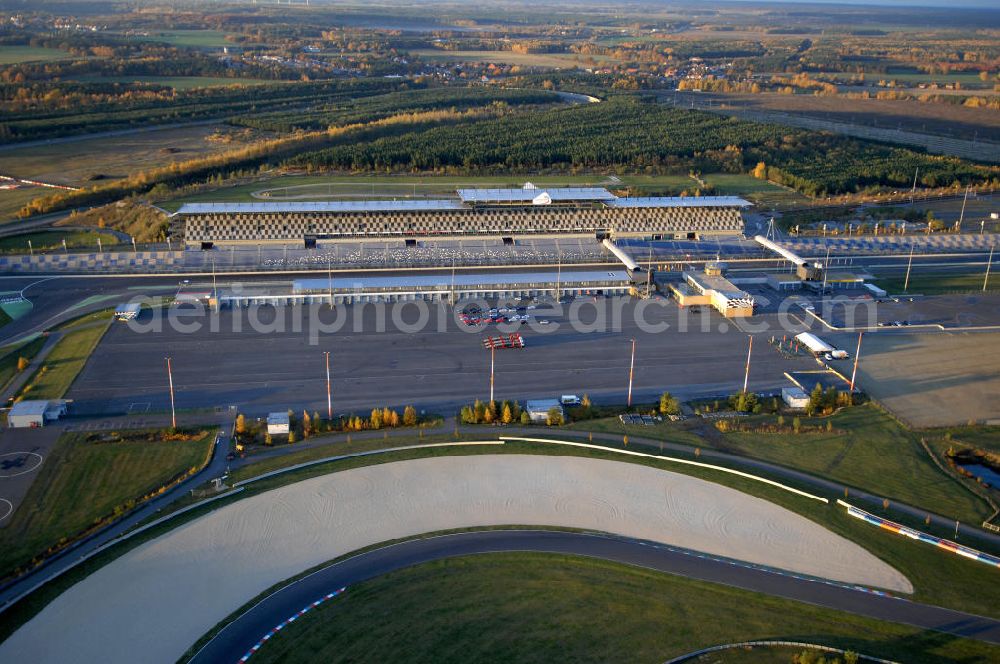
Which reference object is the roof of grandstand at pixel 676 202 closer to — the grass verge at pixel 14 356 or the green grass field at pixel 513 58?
the grass verge at pixel 14 356

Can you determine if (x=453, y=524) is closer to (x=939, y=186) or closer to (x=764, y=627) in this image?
(x=764, y=627)

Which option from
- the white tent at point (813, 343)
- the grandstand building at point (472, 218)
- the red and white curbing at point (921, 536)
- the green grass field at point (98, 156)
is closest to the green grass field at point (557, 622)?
the red and white curbing at point (921, 536)

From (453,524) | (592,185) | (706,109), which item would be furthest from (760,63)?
(453,524)

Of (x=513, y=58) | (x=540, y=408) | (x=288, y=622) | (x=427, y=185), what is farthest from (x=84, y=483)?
(x=513, y=58)

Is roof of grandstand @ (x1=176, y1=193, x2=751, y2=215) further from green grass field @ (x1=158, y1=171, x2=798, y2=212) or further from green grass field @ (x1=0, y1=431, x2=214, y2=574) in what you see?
green grass field @ (x1=0, y1=431, x2=214, y2=574)

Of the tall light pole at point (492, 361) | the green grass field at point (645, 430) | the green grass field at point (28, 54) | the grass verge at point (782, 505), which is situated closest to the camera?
the grass verge at point (782, 505)

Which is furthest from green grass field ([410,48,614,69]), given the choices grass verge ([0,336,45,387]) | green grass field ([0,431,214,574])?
green grass field ([0,431,214,574])

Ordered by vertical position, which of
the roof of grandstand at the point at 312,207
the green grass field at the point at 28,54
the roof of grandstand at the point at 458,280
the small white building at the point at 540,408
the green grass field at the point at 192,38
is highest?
the green grass field at the point at 192,38

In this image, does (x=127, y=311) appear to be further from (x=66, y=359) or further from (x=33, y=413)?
(x=33, y=413)
